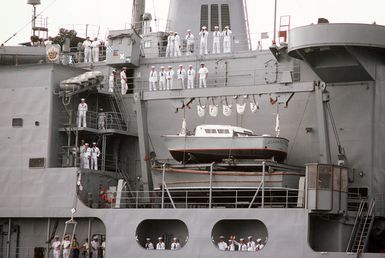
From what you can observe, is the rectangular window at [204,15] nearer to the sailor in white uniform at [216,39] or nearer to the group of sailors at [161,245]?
the sailor in white uniform at [216,39]

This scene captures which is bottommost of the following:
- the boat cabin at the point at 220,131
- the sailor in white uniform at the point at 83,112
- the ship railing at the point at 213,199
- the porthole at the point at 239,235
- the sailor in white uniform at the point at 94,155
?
the porthole at the point at 239,235

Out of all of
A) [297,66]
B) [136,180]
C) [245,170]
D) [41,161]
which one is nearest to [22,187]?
[41,161]

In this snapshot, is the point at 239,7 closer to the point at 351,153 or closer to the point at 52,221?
the point at 351,153

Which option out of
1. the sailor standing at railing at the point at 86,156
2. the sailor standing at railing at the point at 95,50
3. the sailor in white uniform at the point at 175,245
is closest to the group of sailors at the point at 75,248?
the sailor in white uniform at the point at 175,245

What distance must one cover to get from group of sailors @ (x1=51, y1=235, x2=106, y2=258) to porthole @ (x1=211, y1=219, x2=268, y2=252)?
3983 mm

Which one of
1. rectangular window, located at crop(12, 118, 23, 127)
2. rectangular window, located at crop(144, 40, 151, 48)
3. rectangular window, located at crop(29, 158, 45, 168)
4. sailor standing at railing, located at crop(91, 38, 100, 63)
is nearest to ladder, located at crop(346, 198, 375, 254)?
rectangular window, located at crop(29, 158, 45, 168)

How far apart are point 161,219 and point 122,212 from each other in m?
1.37

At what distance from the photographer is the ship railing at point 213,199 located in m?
30.7

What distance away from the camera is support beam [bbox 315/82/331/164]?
30.1m

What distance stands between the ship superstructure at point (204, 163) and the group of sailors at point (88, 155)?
0.28 m

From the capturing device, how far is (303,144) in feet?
106

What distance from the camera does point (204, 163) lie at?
31.9m

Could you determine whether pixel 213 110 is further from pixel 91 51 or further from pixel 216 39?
pixel 91 51

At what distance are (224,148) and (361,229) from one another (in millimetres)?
5131
